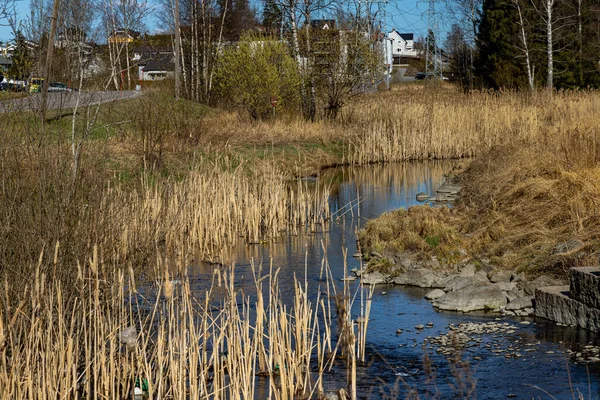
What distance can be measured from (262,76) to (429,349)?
2058 centimetres

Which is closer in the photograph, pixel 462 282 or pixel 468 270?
pixel 462 282

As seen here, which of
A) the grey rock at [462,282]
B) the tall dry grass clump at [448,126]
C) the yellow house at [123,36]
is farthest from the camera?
the tall dry grass clump at [448,126]

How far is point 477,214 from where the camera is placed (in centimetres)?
1320

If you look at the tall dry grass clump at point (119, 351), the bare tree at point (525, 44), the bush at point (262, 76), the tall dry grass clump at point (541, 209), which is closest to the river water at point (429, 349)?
the tall dry grass clump at point (119, 351)

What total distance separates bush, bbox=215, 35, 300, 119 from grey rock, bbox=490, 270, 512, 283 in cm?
1749

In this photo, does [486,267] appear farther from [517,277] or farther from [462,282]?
[462,282]

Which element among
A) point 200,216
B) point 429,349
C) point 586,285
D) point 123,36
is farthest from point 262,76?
point 429,349

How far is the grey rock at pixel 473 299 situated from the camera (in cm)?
935

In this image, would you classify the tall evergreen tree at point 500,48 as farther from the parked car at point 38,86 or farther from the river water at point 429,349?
the parked car at point 38,86

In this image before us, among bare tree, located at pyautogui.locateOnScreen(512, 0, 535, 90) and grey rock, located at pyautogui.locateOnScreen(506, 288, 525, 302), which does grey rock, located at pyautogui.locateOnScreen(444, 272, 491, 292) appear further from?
bare tree, located at pyautogui.locateOnScreen(512, 0, 535, 90)

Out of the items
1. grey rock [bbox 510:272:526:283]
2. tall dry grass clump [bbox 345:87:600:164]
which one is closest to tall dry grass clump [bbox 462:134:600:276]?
grey rock [bbox 510:272:526:283]

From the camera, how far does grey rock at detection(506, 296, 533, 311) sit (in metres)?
9.24

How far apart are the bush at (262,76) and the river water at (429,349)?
14.4 meters

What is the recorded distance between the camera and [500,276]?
10422 mm
